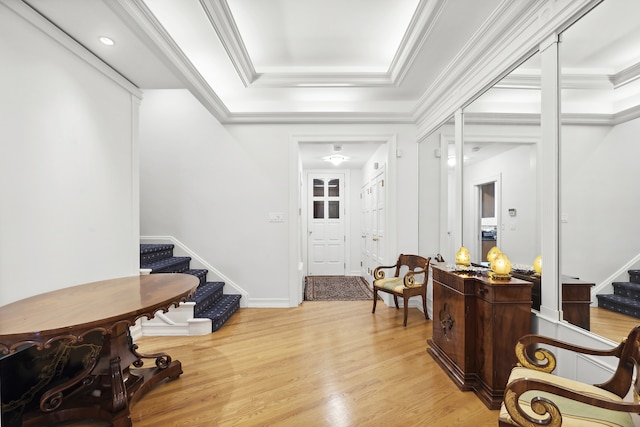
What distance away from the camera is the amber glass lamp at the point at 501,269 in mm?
1841

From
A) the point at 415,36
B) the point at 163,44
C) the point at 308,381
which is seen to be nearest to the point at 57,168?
the point at 163,44

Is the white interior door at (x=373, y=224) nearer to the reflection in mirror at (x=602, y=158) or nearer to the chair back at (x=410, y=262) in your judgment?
the chair back at (x=410, y=262)

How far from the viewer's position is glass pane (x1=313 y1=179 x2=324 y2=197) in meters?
6.72

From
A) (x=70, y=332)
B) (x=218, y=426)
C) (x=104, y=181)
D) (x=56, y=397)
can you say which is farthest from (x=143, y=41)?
(x=218, y=426)

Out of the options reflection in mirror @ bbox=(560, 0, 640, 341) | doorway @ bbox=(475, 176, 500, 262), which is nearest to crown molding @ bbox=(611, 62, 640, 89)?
reflection in mirror @ bbox=(560, 0, 640, 341)

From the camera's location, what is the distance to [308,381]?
2.09 m

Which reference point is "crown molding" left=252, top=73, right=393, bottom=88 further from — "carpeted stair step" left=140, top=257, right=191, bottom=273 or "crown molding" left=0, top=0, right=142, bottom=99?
"carpeted stair step" left=140, top=257, right=191, bottom=273

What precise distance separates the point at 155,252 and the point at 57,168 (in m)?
1.72

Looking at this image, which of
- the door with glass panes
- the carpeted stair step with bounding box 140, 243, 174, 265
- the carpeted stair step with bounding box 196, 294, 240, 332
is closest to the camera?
the carpeted stair step with bounding box 196, 294, 240, 332

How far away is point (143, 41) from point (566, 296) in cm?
332

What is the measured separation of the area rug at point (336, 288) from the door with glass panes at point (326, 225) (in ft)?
1.15

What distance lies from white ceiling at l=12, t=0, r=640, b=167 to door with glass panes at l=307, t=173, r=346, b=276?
9.66 ft

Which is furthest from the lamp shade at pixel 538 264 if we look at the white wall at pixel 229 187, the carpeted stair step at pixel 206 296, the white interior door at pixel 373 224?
the carpeted stair step at pixel 206 296

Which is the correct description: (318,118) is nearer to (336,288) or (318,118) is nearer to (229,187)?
(229,187)
